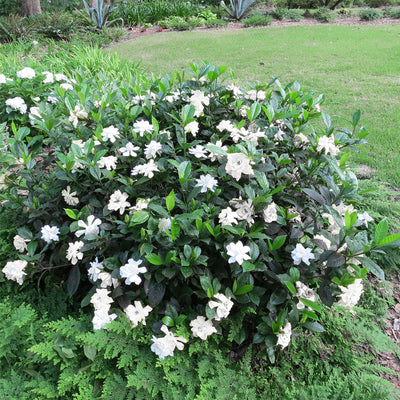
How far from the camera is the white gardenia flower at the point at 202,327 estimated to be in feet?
4.23

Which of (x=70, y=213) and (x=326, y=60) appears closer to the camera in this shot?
(x=70, y=213)

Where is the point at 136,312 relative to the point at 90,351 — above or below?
above

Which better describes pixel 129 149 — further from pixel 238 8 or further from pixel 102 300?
pixel 238 8

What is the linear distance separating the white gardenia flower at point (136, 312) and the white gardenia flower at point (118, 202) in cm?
41

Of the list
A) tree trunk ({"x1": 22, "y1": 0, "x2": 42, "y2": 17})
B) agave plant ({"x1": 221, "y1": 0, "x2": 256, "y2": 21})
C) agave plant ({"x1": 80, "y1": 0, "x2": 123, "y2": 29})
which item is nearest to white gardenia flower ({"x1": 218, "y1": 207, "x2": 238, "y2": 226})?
agave plant ({"x1": 80, "y1": 0, "x2": 123, "y2": 29})

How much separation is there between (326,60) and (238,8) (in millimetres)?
5087

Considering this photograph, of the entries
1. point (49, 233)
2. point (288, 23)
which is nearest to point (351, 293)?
point (49, 233)

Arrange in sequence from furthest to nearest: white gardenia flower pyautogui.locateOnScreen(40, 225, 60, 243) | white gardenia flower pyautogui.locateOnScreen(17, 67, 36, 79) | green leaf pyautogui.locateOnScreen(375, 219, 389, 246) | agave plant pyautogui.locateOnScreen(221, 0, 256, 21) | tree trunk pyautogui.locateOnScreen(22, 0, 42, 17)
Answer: tree trunk pyautogui.locateOnScreen(22, 0, 42, 17) → agave plant pyautogui.locateOnScreen(221, 0, 256, 21) → white gardenia flower pyautogui.locateOnScreen(17, 67, 36, 79) → white gardenia flower pyautogui.locateOnScreen(40, 225, 60, 243) → green leaf pyautogui.locateOnScreen(375, 219, 389, 246)

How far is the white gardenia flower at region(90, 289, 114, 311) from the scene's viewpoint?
4.34 ft

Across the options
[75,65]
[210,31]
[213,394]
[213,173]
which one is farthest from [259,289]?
[210,31]

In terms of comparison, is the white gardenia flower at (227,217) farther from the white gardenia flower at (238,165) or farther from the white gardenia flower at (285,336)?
the white gardenia flower at (285,336)

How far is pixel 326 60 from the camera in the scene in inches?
238

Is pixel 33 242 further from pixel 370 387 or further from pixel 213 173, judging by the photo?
pixel 370 387

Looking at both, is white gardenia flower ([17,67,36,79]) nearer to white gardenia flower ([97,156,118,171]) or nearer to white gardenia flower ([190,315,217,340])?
white gardenia flower ([97,156,118,171])
